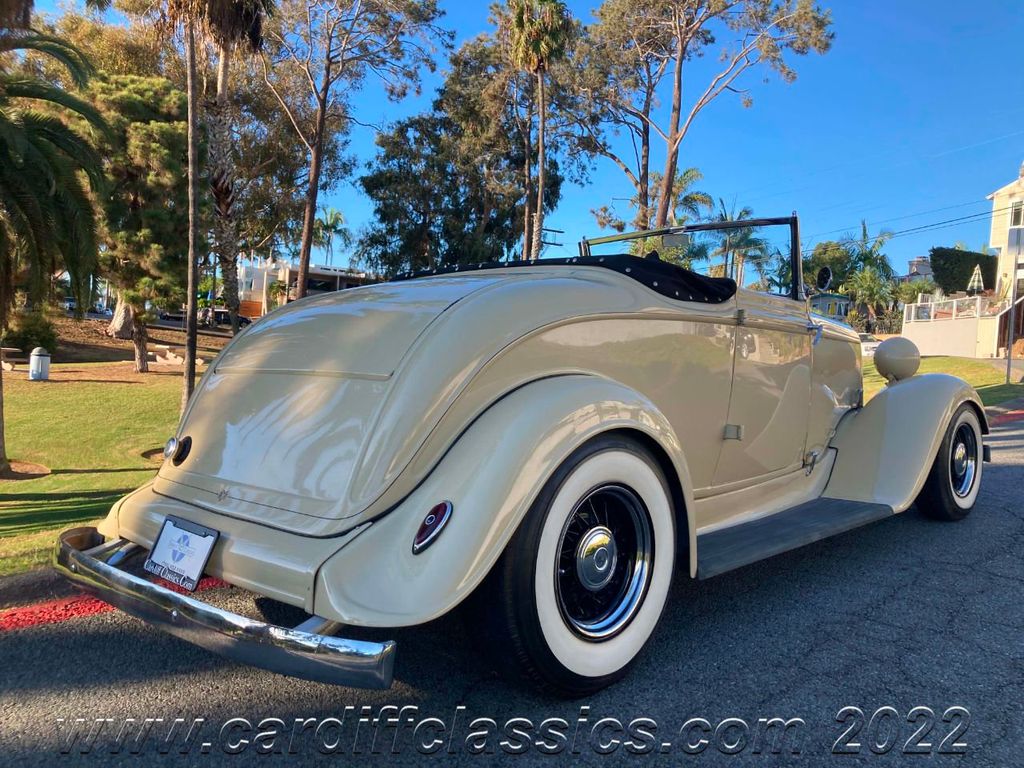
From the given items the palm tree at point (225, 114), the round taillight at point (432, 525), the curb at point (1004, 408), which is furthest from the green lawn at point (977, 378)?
the palm tree at point (225, 114)

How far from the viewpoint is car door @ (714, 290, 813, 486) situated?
124 inches

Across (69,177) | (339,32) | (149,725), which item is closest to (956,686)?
(149,725)

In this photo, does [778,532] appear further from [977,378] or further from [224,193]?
[224,193]

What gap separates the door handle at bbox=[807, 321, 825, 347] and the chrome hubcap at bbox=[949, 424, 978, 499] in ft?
4.42

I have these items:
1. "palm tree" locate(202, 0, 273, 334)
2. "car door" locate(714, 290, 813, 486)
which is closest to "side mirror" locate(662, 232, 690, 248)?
"car door" locate(714, 290, 813, 486)

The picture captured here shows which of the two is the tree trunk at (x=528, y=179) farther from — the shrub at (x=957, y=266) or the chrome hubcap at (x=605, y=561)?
the chrome hubcap at (x=605, y=561)

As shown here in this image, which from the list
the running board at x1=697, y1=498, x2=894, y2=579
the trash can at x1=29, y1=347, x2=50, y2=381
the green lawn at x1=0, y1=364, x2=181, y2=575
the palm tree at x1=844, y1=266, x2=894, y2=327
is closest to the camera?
the running board at x1=697, y1=498, x2=894, y2=579

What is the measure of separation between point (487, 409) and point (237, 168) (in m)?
28.4

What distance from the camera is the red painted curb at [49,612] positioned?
262 centimetres

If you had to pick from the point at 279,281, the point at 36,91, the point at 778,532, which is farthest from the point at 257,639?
the point at 279,281

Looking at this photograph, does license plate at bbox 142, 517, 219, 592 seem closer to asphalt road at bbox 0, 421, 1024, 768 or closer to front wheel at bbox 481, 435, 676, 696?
asphalt road at bbox 0, 421, 1024, 768

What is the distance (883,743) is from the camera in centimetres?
198

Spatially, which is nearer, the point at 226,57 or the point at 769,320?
the point at 769,320

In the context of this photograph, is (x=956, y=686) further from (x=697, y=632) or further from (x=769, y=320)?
(x=769, y=320)
